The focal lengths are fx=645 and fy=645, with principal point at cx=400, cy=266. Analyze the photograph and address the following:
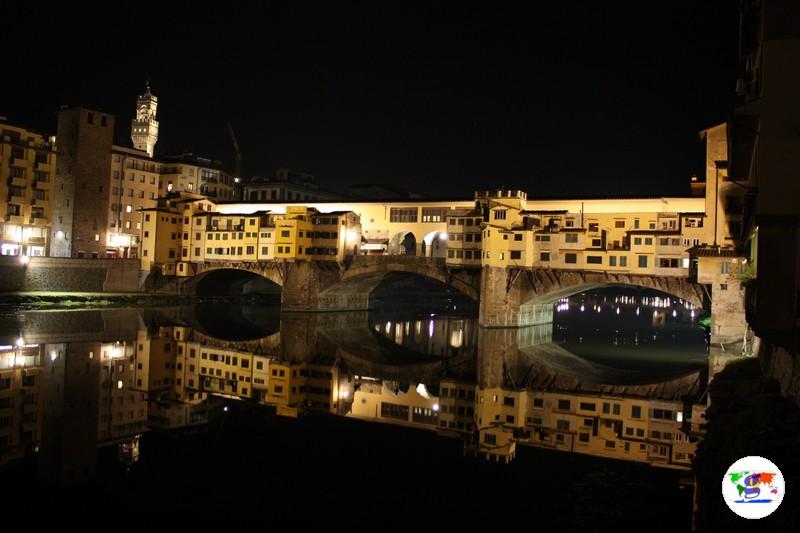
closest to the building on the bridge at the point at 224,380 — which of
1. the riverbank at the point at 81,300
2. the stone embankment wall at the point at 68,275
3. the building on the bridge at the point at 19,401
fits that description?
the building on the bridge at the point at 19,401

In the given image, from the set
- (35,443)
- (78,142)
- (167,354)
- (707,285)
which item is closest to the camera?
(35,443)

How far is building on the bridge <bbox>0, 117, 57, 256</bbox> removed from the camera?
60.9 m

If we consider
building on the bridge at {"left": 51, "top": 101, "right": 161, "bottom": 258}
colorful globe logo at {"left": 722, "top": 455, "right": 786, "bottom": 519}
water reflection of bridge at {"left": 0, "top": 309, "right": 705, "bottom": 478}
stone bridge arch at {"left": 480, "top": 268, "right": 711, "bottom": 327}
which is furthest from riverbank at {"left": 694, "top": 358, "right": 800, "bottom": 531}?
building on the bridge at {"left": 51, "top": 101, "right": 161, "bottom": 258}

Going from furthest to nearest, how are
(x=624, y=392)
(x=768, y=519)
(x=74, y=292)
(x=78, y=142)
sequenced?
(x=78, y=142) → (x=74, y=292) → (x=624, y=392) → (x=768, y=519)

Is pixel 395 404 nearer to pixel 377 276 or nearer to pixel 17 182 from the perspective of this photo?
pixel 377 276

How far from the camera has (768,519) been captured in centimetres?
892

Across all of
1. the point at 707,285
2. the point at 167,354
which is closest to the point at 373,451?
the point at 167,354

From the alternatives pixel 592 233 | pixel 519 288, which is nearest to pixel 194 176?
pixel 519 288

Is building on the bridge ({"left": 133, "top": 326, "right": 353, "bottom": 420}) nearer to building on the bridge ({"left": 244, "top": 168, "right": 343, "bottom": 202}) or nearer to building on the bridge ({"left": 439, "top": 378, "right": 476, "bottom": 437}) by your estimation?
building on the bridge ({"left": 439, "top": 378, "right": 476, "bottom": 437})

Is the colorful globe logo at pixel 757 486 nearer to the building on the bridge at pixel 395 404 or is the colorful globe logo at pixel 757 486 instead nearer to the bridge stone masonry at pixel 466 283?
the building on the bridge at pixel 395 404

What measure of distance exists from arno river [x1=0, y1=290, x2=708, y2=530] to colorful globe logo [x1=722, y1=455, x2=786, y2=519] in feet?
8.75

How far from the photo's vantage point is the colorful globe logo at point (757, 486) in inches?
353

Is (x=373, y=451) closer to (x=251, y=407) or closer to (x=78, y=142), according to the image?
(x=251, y=407)

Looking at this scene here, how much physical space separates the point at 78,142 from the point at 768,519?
6981cm
